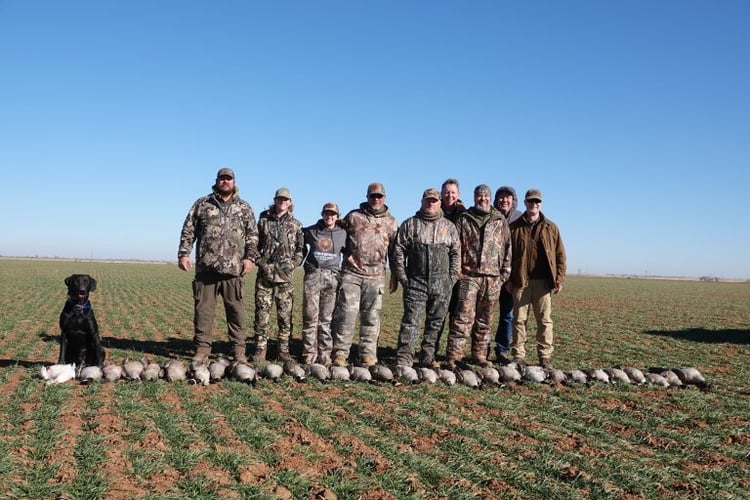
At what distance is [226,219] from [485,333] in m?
4.01

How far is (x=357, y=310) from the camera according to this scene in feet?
26.2

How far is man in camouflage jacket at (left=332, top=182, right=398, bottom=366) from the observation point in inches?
312

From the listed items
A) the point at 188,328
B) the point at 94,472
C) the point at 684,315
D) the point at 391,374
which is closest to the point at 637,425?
the point at 391,374

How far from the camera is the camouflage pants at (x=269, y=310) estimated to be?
810 centimetres

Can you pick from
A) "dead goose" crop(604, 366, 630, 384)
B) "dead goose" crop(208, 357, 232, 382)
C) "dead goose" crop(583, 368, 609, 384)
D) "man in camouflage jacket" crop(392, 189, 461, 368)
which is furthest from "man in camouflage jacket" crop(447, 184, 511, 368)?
"dead goose" crop(208, 357, 232, 382)

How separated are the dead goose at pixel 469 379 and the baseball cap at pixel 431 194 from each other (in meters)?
2.35

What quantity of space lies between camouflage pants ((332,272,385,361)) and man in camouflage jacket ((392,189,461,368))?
374 mm

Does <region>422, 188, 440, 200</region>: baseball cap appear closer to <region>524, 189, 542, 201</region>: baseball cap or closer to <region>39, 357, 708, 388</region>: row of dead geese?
<region>524, 189, 542, 201</region>: baseball cap

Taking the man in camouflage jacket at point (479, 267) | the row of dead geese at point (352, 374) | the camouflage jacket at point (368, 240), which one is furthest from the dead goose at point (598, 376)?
the camouflage jacket at point (368, 240)

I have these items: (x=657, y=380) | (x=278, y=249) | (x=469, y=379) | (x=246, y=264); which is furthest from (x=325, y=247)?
(x=657, y=380)

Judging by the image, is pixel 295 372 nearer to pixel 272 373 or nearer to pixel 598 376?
pixel 272 373

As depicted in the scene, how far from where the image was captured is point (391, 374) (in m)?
6.98

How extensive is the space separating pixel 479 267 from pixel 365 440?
13.0 ft

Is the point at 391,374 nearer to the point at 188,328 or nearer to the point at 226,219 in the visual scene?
the point at 226,219
